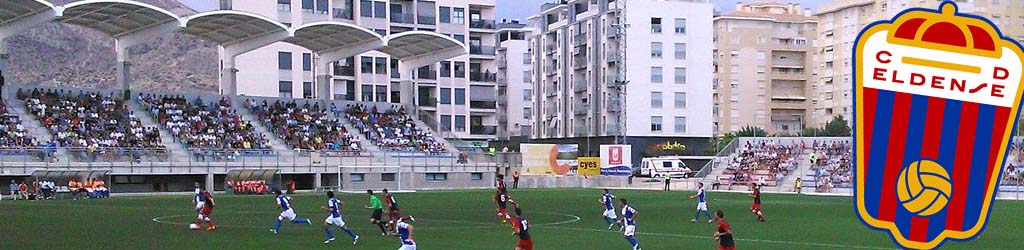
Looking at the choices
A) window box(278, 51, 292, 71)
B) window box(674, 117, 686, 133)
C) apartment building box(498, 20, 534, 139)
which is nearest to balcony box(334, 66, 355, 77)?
window box(278, 51, 292, 71)

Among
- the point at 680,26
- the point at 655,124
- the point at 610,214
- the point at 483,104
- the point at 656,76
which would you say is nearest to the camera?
the point at 610,214

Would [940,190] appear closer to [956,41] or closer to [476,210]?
[956,41]

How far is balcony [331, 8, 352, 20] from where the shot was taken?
111 m

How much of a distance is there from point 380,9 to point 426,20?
4596 mm

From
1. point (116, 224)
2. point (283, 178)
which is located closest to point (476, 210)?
point (116, 224)

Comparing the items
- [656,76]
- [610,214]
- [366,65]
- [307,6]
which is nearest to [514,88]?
[366,65]

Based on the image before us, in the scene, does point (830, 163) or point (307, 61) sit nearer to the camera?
point (830, 163)

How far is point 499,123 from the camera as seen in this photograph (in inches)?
5443

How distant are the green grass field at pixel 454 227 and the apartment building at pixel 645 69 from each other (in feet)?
177

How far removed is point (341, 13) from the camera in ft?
367

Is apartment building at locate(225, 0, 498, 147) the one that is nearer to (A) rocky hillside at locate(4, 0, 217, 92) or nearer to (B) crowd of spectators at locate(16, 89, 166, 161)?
(B) crowd of spectators at locate(16, 89, 166, 161)

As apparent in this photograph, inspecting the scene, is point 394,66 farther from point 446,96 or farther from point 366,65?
point 446,96

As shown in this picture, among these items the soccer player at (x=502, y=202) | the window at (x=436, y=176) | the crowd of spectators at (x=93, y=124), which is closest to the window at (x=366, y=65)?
the window at (x=436, y=176)

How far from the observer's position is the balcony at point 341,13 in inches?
4382
